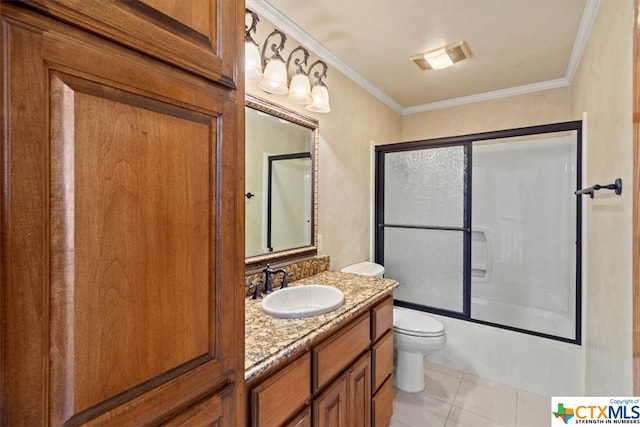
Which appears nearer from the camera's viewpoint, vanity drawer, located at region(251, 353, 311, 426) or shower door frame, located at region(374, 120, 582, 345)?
vanity drawer, located at region(251, 353, 311, 426)

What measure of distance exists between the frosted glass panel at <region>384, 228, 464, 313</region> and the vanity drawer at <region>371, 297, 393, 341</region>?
3.74ft

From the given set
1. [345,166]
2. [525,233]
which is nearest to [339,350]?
[345,166]

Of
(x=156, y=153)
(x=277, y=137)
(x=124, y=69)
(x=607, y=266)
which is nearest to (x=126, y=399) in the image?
(x=156, y=153)

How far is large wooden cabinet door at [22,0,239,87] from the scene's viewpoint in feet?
1.58

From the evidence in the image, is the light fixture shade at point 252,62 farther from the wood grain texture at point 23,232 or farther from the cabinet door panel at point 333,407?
the cabinet door panel at point 333,407

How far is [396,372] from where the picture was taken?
227 centimetres

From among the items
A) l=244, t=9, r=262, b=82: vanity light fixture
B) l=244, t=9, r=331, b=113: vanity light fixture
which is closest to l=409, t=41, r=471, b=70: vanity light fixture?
l=244, t=9, r=331, b=113: vanity light fixture

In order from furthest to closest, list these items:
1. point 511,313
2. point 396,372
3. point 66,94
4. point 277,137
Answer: point 511,313 < point 396,372 < point 277,137 < point 66,94

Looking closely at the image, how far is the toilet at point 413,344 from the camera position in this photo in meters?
2.08

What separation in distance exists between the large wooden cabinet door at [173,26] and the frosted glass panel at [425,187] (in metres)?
2.32

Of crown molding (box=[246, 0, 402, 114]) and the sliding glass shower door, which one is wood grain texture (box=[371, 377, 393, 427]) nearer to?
the sliding glass shower door

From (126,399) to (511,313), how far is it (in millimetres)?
3055

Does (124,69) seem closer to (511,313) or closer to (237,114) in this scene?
(237,114)

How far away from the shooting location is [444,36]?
1974 millimetres
